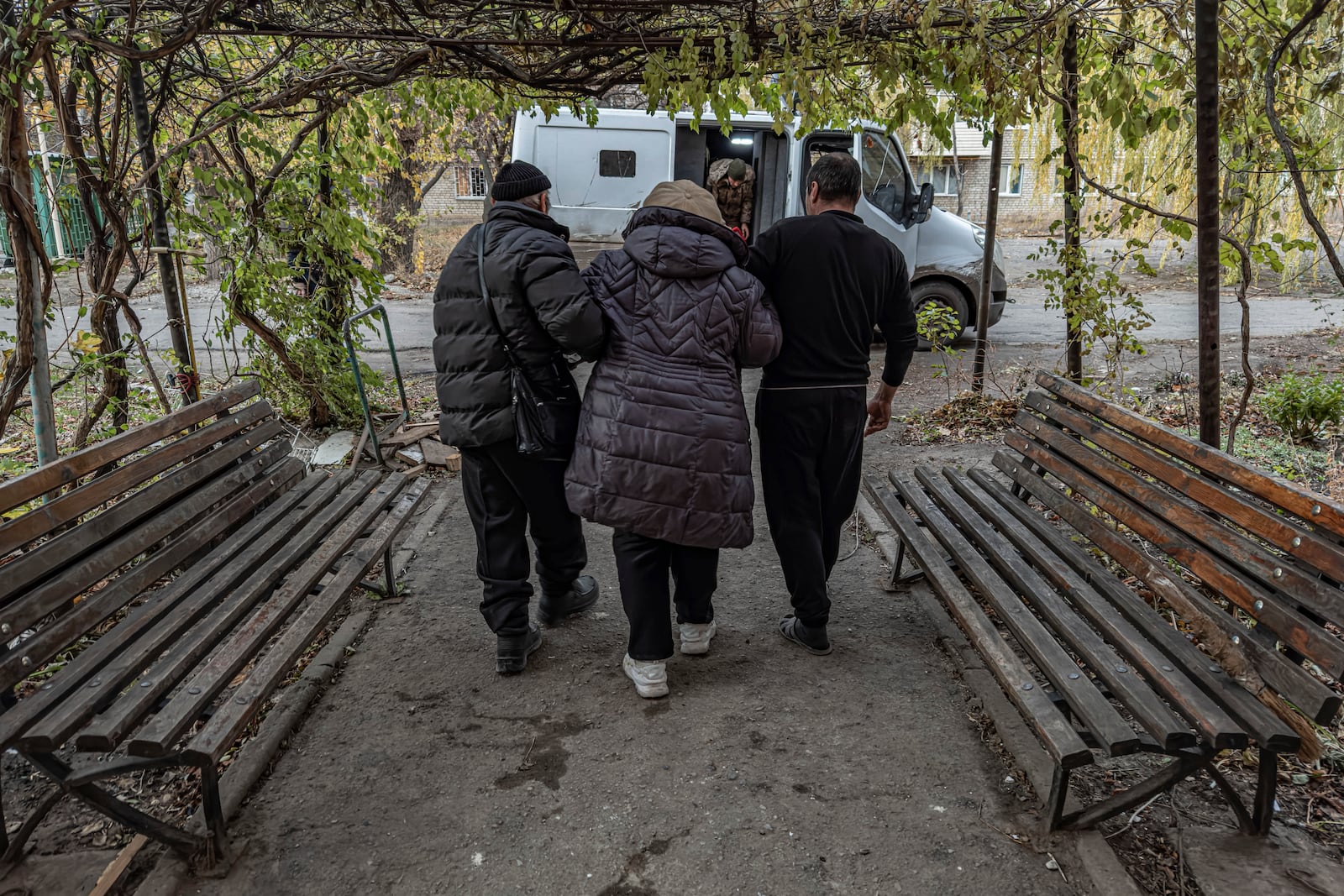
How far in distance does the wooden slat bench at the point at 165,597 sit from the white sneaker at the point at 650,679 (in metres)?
1.08

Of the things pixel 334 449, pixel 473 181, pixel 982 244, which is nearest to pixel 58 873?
pixel 334 449

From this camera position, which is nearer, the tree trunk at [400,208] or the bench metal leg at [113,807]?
A: the bench metal leg at [113,807]

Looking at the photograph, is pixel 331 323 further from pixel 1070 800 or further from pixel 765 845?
pixel 1070 800

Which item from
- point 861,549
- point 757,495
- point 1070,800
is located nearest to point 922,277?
point 757,495

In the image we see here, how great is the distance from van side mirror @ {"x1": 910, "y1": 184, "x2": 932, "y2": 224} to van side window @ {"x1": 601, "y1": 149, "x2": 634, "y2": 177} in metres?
3.39

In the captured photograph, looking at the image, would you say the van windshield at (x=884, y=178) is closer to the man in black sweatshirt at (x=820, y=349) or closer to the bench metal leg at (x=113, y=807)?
the man in black sweatshirt at (x=820, y=349)

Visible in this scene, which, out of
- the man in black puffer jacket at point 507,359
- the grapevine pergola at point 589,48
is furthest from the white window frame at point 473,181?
the man in black puffer jacket at point 507,359

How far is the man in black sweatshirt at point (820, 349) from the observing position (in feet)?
10.6

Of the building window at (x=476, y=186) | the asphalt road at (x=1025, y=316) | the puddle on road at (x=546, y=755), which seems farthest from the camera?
the building window at (x=476, y=186)

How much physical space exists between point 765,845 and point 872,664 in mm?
1181

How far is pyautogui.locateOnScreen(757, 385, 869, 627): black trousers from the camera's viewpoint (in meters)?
3.32

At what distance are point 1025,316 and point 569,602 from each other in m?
11.2

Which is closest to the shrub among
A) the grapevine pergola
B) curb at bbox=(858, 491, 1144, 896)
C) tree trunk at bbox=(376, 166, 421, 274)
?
the grapevine pergola

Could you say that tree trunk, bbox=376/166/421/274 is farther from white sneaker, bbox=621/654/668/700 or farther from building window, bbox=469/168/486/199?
white sneaker, bbox=621/654/668/700
